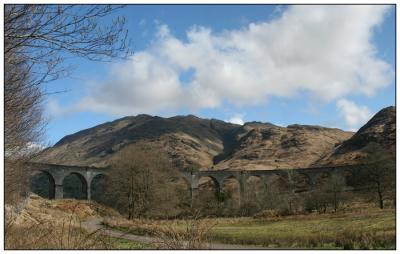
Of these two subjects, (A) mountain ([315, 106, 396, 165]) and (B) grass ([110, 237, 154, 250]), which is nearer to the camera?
(B) grass ([110, 237, 154, 250])

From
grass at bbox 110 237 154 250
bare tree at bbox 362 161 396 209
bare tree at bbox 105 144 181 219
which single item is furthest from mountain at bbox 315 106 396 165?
grass at bbox 110 237 154 250

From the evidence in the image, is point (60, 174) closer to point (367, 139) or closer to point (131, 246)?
point (131, 246)

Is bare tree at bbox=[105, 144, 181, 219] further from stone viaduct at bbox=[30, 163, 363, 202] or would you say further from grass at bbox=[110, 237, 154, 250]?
stone viaduct at bbox=[30, 163, 363, 202]

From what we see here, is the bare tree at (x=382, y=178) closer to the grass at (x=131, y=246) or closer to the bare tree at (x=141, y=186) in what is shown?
the bare tree at (x=141, y=186)

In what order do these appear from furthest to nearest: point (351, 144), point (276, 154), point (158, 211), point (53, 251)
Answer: point (276, 154) < point (351, 144) < point (158, 211) < point (53, 251)

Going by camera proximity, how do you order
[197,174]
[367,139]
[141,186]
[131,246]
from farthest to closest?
[367,139], [197,174], [141,186], [131,246]

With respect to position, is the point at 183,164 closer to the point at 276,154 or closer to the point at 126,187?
the point at 276,154

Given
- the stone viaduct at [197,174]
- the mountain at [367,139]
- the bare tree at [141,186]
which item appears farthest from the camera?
the mountain at [367,139]

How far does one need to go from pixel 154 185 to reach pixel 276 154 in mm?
150417

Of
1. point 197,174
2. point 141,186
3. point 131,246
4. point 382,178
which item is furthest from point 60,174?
point 131,246

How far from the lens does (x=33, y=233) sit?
Result: 699 centimetres

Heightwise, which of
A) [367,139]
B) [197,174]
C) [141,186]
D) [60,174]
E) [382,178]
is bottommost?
[141,186]

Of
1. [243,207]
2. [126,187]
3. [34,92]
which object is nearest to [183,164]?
[243,207]

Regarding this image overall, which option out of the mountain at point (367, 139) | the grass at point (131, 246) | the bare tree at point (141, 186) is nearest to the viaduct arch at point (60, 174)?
the bare tree at point (141, 186)
